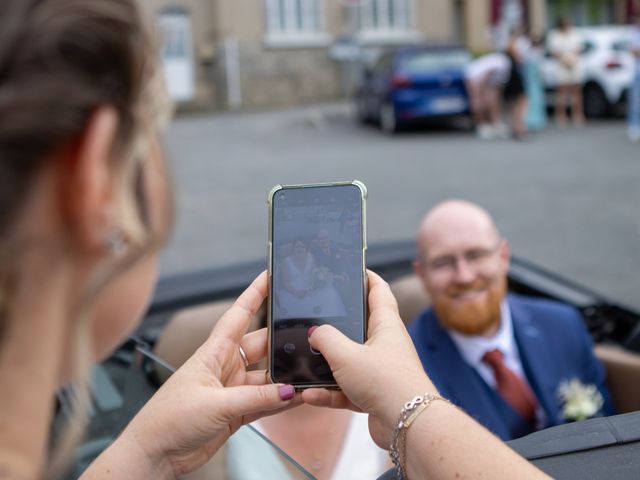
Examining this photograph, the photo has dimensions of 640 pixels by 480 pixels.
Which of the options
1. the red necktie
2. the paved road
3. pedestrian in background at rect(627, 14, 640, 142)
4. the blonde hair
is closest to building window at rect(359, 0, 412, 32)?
the paved road

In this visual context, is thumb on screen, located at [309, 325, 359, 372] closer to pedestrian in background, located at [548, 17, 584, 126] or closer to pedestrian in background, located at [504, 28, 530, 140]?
pedestrian in background, located at [504, 28, 530, 140]

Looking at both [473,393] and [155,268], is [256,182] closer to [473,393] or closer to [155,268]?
[473,393]

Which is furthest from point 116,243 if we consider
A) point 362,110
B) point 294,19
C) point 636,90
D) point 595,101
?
point 294,19

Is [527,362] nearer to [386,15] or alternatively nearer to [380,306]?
[380,306]

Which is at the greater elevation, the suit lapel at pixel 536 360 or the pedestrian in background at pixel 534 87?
the pedestrian in background at pixel 534 87

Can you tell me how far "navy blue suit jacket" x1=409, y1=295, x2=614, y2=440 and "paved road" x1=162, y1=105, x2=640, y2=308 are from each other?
288cm

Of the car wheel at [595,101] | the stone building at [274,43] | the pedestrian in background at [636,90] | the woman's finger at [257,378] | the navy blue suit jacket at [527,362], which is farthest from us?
the stone building at [274,43]

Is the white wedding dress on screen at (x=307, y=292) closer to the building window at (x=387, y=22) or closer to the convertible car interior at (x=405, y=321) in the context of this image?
the convertible car interior at (x=405, y=321)

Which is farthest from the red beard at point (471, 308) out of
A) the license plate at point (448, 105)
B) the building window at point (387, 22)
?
the building window at point (387, 22)

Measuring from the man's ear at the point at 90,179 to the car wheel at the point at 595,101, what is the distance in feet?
45.9

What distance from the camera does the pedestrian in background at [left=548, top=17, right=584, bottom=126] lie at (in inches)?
523

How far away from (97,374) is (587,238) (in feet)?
19.3

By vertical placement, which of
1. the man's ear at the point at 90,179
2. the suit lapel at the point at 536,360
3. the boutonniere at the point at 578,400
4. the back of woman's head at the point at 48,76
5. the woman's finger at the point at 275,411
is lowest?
the boutonniere at the point at 578,400

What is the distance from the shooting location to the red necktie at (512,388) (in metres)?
2.55
